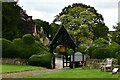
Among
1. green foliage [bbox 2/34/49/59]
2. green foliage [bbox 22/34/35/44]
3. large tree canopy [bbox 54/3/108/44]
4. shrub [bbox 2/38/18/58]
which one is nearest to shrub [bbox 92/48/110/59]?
green foliage [bbox 2/34/49/59]

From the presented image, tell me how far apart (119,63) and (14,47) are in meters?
13.3

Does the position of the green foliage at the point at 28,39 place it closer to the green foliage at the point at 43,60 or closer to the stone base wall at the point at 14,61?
the stone base wall at the point at 14,61

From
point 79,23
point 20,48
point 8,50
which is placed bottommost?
point 8,50

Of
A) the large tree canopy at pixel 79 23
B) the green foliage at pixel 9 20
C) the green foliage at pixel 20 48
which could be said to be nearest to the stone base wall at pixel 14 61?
the green foliage at pixel 20 48

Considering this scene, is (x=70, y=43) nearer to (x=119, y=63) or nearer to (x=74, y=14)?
(x=119, y=63)

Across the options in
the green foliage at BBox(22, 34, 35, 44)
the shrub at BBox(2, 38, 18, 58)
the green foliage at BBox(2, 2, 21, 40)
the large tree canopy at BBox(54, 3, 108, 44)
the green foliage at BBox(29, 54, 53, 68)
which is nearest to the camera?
the green foliage at BBox(29, 54, 53, 68)

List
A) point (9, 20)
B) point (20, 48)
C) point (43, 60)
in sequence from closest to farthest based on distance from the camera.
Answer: point (43, 60), point (20, 48), point (9, 20)

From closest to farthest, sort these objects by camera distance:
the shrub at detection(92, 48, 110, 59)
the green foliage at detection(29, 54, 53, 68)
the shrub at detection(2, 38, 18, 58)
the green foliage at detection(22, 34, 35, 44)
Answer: the green foliage at detection(29, 54, 53, 68), the green foliage at detection(22, 34, 35, 44), the shrub at detection(2, 38, 18, 58), the shrub at detection(92, 48, 110, 59)

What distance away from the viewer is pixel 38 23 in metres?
112

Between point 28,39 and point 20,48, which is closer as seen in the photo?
point 28,39

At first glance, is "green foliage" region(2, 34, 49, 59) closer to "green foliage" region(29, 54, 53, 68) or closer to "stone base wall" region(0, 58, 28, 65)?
"stone base wall" region(0, 58, 28, 65)

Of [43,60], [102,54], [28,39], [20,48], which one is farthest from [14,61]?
[102,54]

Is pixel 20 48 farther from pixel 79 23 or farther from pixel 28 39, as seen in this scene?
pixel 79 23

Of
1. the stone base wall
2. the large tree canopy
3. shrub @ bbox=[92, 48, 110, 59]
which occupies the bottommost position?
the stone base wall
